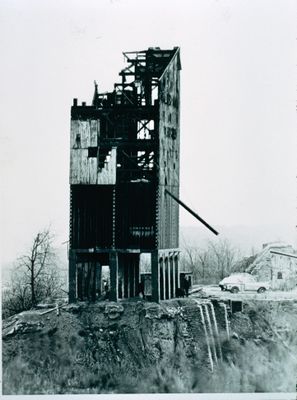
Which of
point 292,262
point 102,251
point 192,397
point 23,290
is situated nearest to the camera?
point 192,397

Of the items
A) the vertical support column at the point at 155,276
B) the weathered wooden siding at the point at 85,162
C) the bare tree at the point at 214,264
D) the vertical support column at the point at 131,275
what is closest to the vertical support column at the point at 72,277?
the vertical support column at the point at 131,275

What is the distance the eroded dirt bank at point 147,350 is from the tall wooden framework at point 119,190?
1.61m

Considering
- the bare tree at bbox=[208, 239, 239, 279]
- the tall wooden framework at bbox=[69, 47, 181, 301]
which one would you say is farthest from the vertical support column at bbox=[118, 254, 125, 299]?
the bare tree at bbox=[208, 239, 239, 279]

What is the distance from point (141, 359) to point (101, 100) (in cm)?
1372

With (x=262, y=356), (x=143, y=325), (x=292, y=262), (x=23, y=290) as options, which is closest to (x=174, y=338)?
(x=143, y=325)

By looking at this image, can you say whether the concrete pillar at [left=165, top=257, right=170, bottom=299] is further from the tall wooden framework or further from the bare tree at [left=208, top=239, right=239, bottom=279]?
the bare tree at [left=208, top=239, right=239, bottom=279]

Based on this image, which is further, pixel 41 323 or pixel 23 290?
pixel 23 290

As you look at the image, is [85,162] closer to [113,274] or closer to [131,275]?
[113,274]

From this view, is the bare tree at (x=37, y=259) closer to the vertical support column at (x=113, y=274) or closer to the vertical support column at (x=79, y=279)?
the vertical support column at (x=79, y=279)

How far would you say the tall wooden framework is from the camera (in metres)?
38.7

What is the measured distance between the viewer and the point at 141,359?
3666 centimetres

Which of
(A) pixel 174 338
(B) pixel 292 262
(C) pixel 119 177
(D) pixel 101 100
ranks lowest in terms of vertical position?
(A) pixel 174 338

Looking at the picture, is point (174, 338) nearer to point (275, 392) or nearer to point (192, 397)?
point (192, 397)

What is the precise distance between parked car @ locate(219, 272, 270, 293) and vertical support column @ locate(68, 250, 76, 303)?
9.88 meters
